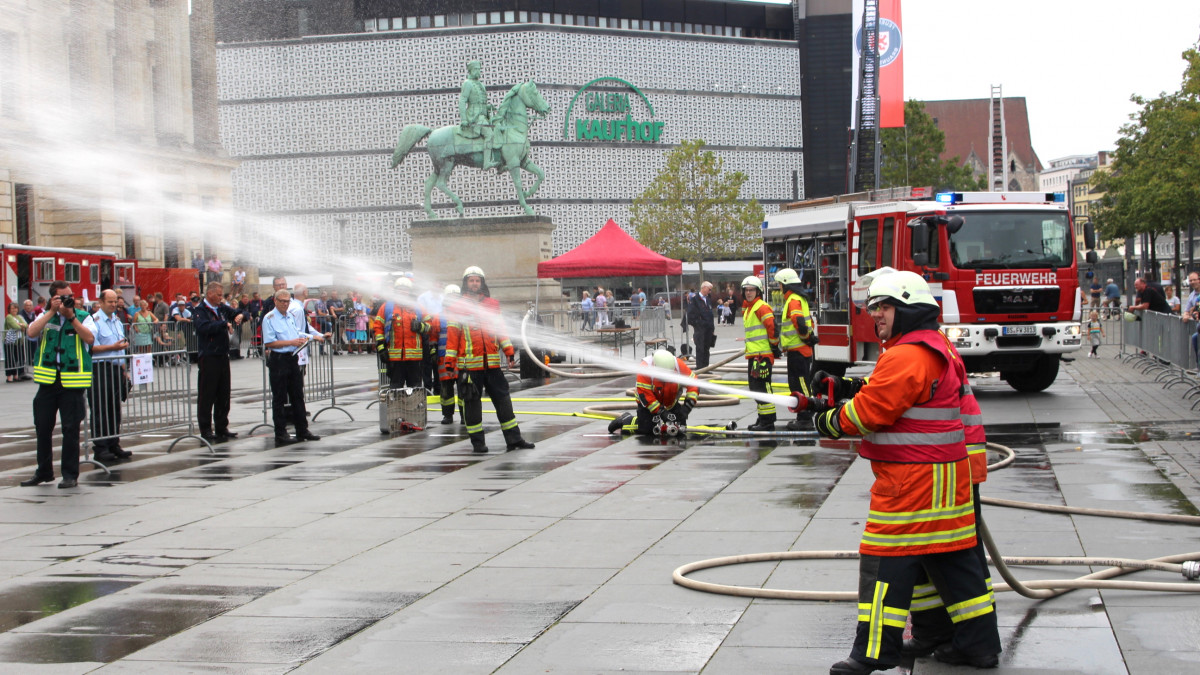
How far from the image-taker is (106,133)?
25156mm

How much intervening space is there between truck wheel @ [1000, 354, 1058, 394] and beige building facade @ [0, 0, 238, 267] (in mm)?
11709

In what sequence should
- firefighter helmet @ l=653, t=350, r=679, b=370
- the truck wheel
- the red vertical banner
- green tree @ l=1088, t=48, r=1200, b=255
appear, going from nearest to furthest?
firefighter helmet @ l=653, t=350, r=679, b=370
the truck wheel
green tree @ l=1088, t=48, r=1200, b=255
the red vertical banner

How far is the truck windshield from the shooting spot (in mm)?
15602

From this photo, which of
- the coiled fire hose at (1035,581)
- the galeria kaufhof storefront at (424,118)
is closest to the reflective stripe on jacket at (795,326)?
the coiled fire hose at (1035,581)

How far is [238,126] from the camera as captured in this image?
68.7 meters

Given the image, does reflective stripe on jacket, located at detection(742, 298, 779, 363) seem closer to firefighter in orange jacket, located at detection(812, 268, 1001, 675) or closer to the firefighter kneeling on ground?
the firefighter kneeling on ground

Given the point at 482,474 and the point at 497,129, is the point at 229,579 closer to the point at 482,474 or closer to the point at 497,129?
the point at 482,474

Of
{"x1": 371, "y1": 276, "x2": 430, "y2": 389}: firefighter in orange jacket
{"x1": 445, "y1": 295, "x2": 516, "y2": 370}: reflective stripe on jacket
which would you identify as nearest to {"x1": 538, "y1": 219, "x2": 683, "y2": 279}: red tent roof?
{"x1": 371, "y1": 276, "x2": 430, "y2": 389}: firefighter in orange jacket

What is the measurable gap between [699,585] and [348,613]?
180 centimetres

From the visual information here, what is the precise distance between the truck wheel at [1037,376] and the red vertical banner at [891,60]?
25.1m

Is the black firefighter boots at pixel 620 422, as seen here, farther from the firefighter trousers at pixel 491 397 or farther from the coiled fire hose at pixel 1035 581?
the coiled fire hose at pixel 1035 581

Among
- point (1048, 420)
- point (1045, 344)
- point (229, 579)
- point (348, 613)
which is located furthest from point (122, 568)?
point (1045, 344)

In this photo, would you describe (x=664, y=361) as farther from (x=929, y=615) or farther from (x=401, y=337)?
(x=929, y=615)

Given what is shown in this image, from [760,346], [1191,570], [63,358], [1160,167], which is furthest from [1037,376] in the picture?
[1160,167]
